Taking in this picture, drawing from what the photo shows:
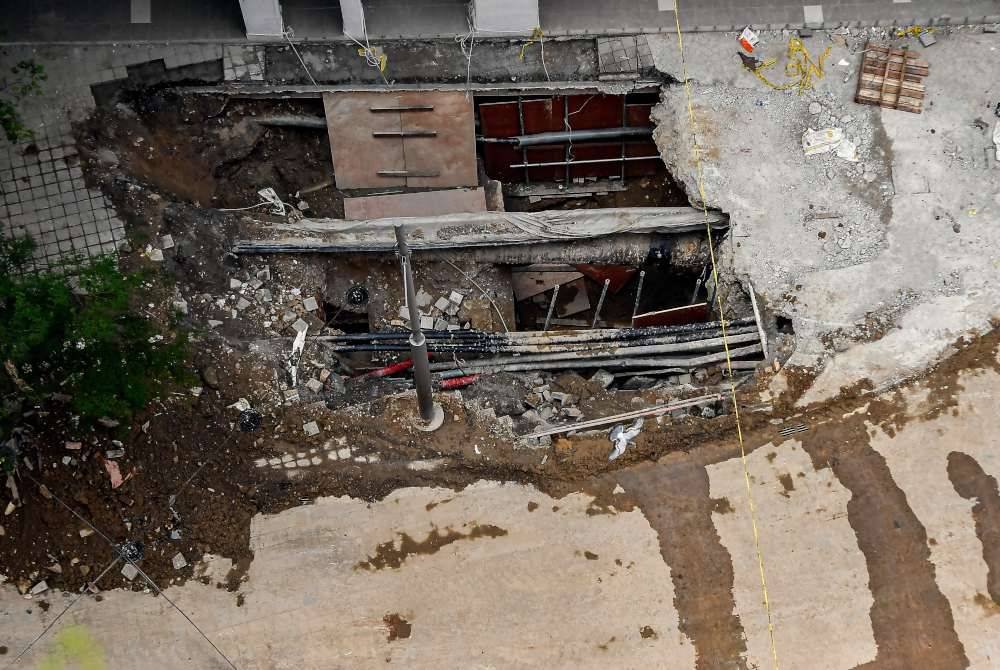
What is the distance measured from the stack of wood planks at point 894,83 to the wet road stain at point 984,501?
512 cm

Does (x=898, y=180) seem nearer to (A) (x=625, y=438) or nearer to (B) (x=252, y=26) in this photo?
(A) (x=625, y=438)

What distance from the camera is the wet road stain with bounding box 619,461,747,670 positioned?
10953 mm

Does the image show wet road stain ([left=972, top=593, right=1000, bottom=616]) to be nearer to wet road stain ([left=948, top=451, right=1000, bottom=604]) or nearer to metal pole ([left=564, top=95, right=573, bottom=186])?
wet road stain ([left=948, top=451, right=1000, bottom=604])

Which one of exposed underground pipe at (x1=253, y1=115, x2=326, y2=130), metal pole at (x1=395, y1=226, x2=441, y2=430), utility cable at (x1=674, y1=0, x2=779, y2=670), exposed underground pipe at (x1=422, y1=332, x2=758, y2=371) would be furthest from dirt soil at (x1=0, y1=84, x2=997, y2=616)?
exposed underground pipe at (x1=253, y1=115, x2=326, y2=130)

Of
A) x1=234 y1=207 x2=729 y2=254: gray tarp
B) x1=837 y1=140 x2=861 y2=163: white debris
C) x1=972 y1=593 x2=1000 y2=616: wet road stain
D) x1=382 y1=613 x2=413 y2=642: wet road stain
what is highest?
x1=837 y1=140 x2=861 y2=163: white debris

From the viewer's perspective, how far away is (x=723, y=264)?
1239cm

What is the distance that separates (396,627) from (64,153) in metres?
8.13

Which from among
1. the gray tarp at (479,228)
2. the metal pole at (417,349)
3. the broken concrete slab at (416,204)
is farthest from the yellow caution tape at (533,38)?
the metal pole at (417,349)

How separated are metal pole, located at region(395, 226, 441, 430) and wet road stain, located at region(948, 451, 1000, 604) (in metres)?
6.84

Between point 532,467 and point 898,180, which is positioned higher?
point 898,180

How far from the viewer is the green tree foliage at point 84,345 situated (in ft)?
36.8

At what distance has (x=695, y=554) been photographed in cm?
1111

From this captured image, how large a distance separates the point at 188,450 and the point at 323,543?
219 cm

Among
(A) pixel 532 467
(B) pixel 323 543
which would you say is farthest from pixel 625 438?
(B) pixel 323 543
